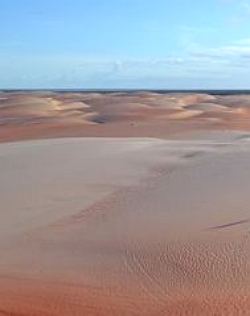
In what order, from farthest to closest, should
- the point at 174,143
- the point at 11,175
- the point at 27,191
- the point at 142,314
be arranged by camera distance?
the point at 174,143, the point at 11,175, the point at 27,191, the point at 142,314

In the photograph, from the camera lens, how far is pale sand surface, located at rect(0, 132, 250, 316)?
6.54 m

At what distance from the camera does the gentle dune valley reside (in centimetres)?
656

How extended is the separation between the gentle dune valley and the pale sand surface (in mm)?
15

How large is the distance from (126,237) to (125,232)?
0.22 m

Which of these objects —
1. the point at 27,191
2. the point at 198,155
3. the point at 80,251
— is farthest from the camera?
the point at 198,155

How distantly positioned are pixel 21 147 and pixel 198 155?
517cm

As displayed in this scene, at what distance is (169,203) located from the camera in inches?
397

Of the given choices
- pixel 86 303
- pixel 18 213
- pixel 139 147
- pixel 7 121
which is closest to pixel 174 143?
pixel 139 147

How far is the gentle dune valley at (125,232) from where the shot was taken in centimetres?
656

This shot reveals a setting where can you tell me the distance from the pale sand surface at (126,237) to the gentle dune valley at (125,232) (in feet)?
0.05

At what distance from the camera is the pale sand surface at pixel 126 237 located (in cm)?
654

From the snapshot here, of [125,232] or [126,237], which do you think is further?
[125,232]

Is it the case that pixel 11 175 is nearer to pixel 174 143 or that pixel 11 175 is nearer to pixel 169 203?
pixel 169 203

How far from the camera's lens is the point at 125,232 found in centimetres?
864
